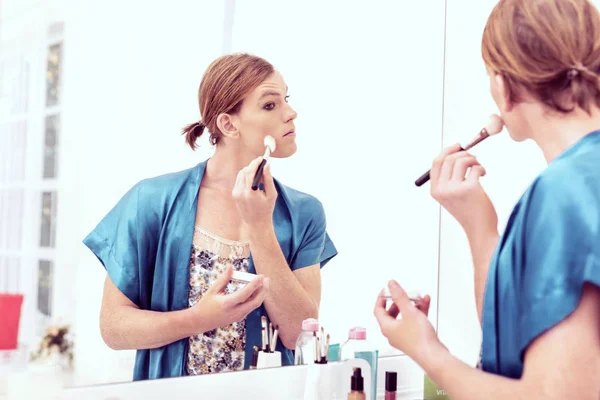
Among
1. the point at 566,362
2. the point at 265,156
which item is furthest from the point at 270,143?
the point at 566,362

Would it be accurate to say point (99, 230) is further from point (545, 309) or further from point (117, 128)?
point (545, 309)

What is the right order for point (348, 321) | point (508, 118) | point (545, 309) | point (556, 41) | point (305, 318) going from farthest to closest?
point (348, 321) → point (305, 318) → point (508, 118) → point (556, 41) → point (545, 309)

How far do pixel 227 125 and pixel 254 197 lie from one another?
14 cm

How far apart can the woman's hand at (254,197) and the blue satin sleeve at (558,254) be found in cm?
56

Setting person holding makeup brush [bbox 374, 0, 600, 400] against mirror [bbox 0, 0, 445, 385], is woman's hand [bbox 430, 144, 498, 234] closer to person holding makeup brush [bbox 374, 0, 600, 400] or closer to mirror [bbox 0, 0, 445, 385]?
person holding makeup brush [bbox 374, 0, 600, 400]

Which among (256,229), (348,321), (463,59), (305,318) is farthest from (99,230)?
(463,59)

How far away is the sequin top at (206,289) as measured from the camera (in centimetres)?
120

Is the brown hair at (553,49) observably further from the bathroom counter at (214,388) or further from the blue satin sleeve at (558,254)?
the bathroom counter at (214,388)

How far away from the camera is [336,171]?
143 cm

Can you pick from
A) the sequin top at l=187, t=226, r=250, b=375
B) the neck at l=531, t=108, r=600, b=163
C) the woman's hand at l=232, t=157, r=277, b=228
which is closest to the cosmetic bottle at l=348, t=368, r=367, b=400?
the sequin top at l=187, t=226, r=250, b=375

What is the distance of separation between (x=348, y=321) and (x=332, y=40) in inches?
22.6

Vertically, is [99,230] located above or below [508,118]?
below

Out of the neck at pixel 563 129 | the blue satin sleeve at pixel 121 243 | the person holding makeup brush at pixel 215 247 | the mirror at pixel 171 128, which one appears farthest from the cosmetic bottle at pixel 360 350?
the neck at pixel 563 129

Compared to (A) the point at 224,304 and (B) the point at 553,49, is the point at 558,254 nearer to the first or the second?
(B) the point at 553,49
